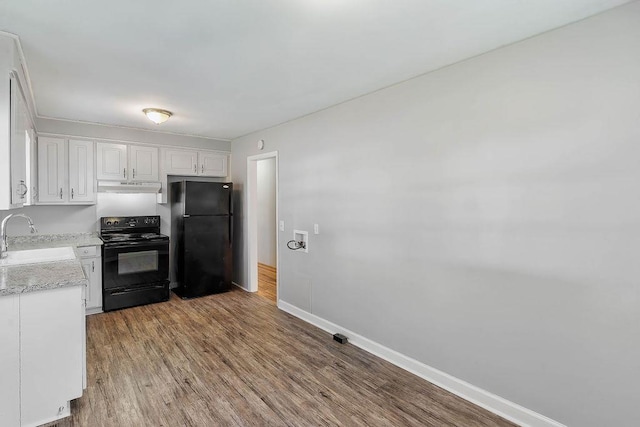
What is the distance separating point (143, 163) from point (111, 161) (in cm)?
40

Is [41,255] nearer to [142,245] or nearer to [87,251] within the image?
[87,251]

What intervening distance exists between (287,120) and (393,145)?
1742 mm

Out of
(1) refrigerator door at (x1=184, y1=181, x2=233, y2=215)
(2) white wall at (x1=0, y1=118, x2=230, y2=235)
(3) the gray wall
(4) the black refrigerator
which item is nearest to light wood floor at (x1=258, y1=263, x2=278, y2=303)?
(4) the black refrigerator

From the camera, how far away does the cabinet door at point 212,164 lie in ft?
17.3

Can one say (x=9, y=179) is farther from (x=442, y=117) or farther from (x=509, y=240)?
(x=509, y=240)

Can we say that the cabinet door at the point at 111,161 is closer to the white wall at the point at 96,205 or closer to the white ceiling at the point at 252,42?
the white wall at the point at 96,205

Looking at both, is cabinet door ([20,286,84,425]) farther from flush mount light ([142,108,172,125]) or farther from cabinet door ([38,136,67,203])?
cabinet door ([38,136,67,203])

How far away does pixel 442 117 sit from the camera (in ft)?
8.22

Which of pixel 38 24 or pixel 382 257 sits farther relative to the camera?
pixel 382 257

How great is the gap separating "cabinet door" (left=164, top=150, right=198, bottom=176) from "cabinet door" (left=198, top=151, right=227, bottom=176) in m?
Result: 0.10

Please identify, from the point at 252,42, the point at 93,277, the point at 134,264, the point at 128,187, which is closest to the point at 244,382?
the point at 252,42

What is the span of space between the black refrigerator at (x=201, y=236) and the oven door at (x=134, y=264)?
0.29 m

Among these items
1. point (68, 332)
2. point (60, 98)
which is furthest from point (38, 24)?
point (68, 332)

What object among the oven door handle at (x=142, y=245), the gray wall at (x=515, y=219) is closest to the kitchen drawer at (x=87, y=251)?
the oven door handle at (x=142, y=245)
